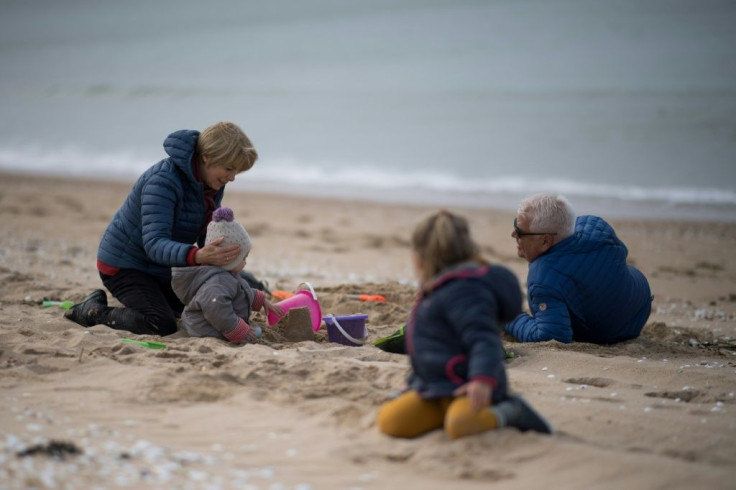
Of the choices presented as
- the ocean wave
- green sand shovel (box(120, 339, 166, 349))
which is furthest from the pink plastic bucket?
the ocean wave

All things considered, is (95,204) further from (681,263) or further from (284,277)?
(681,263)

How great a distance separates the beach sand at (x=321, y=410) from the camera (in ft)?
9.11

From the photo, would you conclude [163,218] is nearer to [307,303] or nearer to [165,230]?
[165,230]

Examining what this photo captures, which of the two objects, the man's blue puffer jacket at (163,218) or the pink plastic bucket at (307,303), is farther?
the pink plastic bucket at (307,303)

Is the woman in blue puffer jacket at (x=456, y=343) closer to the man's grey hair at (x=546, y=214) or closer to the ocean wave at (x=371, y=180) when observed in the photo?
the man's grey hair at (x=546, y=214)

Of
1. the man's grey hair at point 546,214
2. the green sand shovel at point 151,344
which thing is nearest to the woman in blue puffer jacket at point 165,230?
the green sand shovel at point 151,344

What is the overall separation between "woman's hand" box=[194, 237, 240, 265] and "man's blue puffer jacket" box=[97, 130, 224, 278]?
0.12 meters

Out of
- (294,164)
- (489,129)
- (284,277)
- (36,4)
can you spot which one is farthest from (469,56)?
(36,4)

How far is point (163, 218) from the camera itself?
15.7ft

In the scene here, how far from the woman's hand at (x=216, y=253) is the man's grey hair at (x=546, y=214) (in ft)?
5.53

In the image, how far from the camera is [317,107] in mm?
25109

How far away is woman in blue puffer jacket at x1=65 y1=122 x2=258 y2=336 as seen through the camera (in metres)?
4.72

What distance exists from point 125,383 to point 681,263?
6.57m

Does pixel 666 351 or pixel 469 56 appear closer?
pixel 666 351
